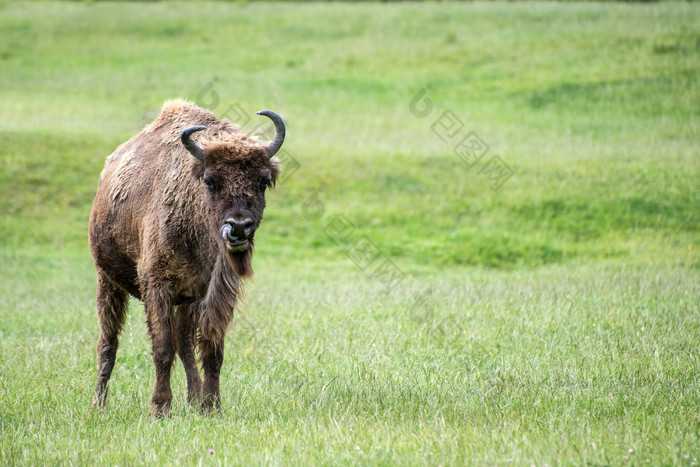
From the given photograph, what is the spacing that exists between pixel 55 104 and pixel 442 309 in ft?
66.1

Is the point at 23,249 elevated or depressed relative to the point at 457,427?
depressed

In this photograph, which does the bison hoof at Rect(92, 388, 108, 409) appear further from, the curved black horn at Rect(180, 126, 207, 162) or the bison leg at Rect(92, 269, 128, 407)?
the curved black horn at Rect(180, 126, 207, 162)

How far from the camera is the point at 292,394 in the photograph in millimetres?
6344

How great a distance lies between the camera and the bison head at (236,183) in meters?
5.71

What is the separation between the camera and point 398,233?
1734 cm

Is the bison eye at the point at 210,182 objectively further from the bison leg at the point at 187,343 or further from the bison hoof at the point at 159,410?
the bison hoof at the point at 159,410

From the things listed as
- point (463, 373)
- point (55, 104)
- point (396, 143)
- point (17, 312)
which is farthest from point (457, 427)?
point (55, 104)

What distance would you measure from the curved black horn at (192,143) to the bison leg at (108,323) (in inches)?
90.8

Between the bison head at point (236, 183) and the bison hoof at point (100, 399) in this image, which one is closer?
the bison head at point (236, 183)

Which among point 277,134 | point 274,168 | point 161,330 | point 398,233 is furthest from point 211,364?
point 398,233

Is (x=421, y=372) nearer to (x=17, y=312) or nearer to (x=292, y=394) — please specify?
(x=292, y=394)

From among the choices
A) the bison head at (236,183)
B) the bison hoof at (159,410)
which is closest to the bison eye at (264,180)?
the bison head at (236,183)

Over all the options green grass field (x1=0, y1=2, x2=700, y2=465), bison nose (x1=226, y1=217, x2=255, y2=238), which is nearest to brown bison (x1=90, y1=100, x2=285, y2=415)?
bison nose (x1=226, y1=217, x2=255, y2=238)

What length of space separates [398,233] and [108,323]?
10554 mm
